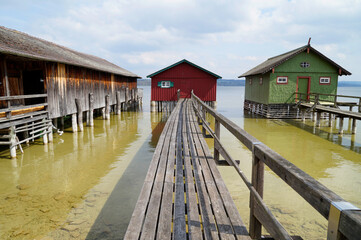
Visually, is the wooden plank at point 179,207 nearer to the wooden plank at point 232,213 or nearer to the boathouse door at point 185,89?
the wooden plank at point 232,213

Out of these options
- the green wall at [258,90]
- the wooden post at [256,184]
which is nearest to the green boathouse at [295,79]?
the green wall at [258,90]

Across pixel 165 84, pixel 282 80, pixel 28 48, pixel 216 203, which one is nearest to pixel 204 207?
pixel 216 203

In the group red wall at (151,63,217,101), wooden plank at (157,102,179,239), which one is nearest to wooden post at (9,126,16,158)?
wooden plank at (157,102,179,239)

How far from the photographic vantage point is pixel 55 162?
9.57 m

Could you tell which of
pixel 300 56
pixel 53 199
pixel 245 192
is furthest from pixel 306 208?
pixel 300 56

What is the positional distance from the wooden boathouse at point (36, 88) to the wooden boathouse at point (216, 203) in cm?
751

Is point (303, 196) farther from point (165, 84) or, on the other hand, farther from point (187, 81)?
point (165, 84)

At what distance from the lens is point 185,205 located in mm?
3643

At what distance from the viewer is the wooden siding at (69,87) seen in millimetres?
12773

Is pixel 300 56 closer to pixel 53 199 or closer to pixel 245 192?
pixel 245 192

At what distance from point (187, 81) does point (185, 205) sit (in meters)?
23.8

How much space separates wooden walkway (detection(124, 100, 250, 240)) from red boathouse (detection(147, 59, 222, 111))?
21.4m

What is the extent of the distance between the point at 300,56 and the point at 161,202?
73.0 feet

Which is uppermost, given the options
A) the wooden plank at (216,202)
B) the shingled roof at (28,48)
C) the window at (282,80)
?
the shingled roof at (28,48)
